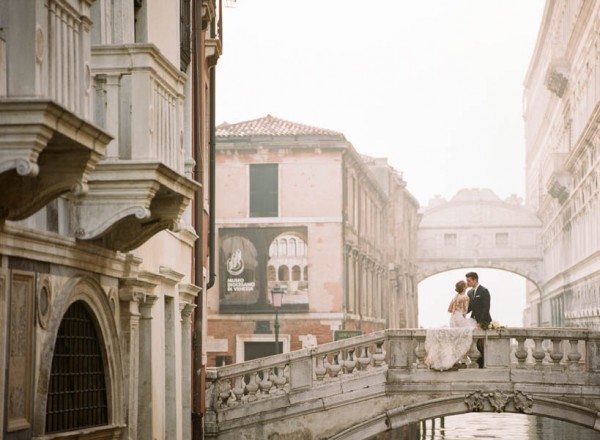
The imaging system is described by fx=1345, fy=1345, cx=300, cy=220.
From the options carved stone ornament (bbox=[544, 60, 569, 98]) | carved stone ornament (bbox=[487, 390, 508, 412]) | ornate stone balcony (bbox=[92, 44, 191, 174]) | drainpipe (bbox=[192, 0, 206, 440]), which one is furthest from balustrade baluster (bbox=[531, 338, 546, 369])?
carved stone ornament (bbox=[544, 60, 569, 98])

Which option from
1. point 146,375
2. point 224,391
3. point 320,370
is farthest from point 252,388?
point 146,375

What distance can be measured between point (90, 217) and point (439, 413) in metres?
10.3

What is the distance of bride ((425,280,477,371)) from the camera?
19.6 meters

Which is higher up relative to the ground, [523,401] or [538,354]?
[538,354]

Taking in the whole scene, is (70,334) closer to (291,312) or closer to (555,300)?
(291,312)

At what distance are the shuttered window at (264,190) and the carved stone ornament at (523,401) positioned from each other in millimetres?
20480

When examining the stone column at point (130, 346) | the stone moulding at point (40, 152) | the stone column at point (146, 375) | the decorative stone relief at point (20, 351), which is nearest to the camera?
the stone moulding at point (40, 152)

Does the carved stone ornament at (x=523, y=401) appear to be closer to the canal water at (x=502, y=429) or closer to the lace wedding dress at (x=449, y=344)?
the lace wedding dress at (x=449, y=344)

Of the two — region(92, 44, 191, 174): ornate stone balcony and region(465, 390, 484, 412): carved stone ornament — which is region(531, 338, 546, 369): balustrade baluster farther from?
region(92, 44, 191, 174): ornate stone balcony

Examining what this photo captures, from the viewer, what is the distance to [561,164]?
4500 centimetres

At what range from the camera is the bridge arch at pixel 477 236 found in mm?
76938

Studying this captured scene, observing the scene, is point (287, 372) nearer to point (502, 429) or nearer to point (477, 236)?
point (502, 429)

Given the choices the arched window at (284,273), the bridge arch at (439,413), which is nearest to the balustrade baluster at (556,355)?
the bridge arch at (439,413)

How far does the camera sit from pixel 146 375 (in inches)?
540
